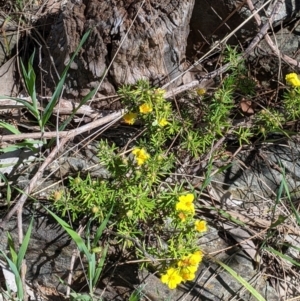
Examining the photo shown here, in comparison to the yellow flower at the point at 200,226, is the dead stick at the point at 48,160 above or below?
above

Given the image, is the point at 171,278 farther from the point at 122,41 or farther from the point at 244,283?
the point at 122,41

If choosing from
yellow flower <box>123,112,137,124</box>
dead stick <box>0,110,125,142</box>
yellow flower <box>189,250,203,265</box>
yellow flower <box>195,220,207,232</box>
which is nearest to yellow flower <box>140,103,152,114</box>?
yellow flower <box>123,112,137,124</box>

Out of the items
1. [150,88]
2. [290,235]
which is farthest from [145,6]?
[290,235]

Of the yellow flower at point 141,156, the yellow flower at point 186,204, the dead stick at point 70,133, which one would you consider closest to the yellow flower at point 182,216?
the yellow flower at point 186,204

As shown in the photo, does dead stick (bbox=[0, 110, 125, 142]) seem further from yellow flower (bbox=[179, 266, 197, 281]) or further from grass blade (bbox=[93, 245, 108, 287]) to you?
yellow flower (bbox=[179, 266, 197, 281])

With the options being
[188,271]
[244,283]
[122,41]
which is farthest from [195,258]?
[122,41]

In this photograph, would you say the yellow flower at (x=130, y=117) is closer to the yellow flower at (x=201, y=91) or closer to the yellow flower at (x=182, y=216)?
the yellow flower at (x=201, y=91)
